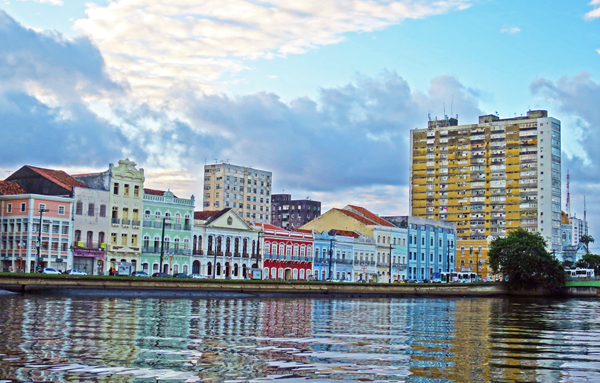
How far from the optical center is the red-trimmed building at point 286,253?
377 feet

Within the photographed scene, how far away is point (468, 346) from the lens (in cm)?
2680

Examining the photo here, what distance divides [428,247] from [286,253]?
1515 inches

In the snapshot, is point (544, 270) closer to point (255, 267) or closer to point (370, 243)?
point (370, 243)

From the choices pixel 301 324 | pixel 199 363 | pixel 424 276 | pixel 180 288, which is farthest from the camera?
pixel 424 276

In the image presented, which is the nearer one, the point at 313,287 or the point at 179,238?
the point at 313,287

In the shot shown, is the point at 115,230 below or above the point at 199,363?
above

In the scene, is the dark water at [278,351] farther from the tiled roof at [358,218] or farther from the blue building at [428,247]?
the blue building at [428,247]

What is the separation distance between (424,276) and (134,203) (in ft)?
209

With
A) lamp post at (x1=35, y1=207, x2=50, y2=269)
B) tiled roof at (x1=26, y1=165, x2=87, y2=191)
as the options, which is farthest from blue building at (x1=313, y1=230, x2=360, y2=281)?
lamp post at (x1=35, y1=207, x2=50, y2=269)

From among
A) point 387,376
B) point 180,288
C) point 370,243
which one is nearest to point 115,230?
point 180,288

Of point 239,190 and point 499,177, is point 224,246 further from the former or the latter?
point 499,177

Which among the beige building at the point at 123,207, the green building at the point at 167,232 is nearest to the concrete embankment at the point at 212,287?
the green building at the point at 167,232

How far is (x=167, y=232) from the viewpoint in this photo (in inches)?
4033

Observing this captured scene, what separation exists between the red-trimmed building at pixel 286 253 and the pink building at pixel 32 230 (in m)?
31.7
